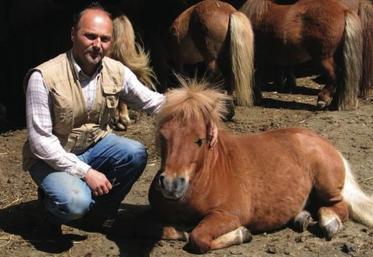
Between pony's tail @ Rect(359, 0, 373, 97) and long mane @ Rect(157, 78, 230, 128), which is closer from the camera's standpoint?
long mane @ Rect(157, 78, 230, 128)

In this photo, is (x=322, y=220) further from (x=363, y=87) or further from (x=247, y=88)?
(x=363, y=87)

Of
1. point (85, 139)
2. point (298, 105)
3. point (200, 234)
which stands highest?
point (85, 139)

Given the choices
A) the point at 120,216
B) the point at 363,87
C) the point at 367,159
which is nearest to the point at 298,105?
the point at 363,87

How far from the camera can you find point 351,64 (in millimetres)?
7367

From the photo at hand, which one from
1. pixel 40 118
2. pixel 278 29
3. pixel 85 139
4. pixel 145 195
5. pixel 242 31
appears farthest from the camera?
pixel 278 29

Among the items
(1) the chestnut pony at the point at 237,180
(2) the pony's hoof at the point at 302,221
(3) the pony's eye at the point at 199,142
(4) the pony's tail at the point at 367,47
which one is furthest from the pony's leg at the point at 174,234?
(4) the pony's tail at the point at 367,47

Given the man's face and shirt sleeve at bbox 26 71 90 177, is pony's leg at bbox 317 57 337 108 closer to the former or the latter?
the man's face

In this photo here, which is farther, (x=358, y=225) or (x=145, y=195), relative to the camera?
(x=145, y=195)

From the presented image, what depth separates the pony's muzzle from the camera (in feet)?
11.7

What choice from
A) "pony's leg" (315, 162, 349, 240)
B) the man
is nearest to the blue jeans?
the man

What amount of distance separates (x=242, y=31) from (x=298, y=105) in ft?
3.95

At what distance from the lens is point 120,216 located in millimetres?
4508

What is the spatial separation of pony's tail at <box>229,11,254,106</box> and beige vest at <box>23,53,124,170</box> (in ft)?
10.4

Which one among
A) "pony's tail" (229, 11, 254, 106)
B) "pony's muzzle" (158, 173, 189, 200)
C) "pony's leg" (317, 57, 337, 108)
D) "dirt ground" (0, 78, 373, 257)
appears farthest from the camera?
"pony's leg" (317, 57, 337, 108)
